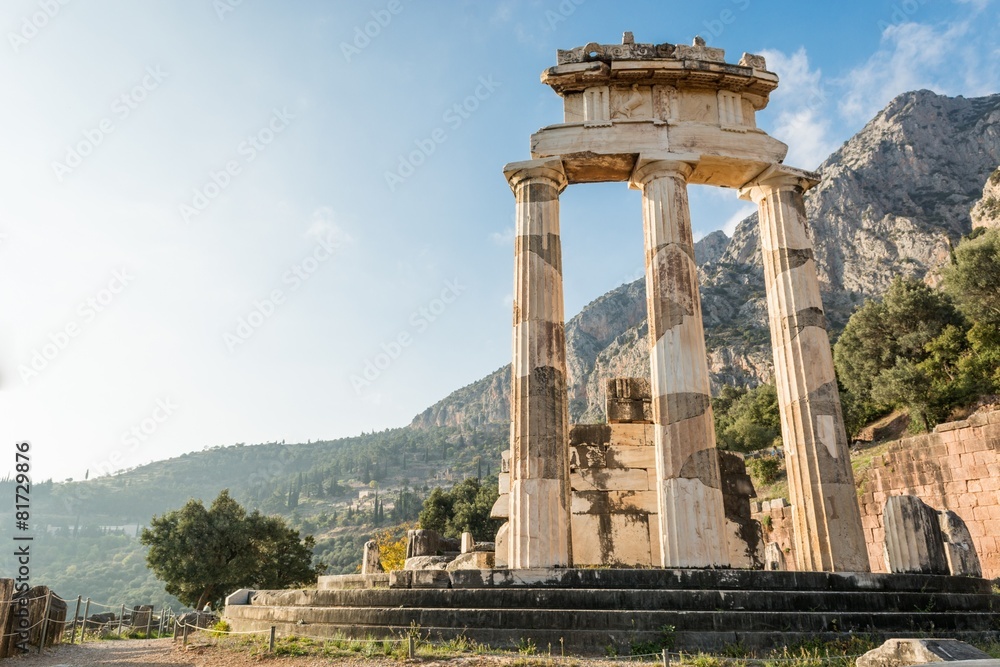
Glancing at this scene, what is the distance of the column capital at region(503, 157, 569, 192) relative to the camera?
48.3 feet

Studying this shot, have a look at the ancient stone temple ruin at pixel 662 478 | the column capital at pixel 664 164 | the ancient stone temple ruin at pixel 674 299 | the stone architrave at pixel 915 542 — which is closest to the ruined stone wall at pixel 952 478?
the ancient stone temple ruin at pixel 662 478

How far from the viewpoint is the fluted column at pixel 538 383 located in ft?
39.4

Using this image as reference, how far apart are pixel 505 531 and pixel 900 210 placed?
125 metres

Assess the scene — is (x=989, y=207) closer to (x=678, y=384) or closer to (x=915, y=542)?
(x=915, y=542)

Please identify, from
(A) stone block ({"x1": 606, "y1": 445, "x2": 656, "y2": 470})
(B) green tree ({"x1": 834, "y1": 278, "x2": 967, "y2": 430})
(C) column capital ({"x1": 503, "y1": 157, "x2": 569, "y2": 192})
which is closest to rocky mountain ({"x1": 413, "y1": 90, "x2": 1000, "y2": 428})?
(B) green tree ({"x1": 834, "y1": 278, "x2": 967, "y2": 430})

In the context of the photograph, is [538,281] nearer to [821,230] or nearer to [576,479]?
[576,479]

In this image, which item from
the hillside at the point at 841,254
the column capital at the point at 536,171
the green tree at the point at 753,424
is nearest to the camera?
the column capital at the point at 536,171

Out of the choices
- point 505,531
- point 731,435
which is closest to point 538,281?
point 505,531

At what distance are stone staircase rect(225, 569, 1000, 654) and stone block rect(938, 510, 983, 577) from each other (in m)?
4.33

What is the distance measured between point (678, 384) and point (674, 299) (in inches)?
73.0

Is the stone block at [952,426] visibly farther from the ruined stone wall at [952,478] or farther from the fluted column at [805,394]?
the fluted column at [805,394]

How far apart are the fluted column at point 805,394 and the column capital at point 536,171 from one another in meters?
4.97

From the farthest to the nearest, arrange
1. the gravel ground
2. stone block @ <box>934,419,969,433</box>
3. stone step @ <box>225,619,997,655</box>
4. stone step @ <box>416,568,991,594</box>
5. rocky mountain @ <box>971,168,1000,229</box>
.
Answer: rocky mountain @ <box>971,168,1000,229</box> < stone block @ <box>934,419,969,433</box> < stone step @ <box>416,568,991,594</box> < stone step @ <box>225,619,997,655</box> < the gravel ground

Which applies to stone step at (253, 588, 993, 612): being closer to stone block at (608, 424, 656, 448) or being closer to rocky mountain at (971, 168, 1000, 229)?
stone block at (608, 424, 656, 448)
